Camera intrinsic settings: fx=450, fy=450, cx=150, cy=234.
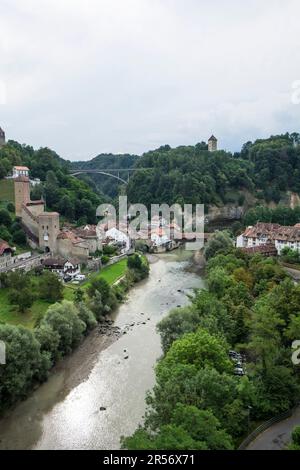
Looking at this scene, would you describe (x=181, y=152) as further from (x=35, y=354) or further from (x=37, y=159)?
(x=35, y=354)

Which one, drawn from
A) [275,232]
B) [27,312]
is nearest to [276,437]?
[27,312]

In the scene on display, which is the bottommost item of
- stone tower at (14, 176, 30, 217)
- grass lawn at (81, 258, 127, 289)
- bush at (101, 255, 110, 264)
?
grass lawn at (81, 258, 127, 289)

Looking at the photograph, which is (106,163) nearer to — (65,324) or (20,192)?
(20,192)

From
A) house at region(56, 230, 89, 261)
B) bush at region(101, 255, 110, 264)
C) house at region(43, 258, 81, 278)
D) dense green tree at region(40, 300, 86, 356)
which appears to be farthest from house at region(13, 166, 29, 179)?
dense green tree at region(40, 300, 86, 356)

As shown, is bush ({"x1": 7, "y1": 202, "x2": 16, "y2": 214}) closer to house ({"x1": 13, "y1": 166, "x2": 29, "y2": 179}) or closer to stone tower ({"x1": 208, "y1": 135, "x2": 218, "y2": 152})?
house ({"x1": 13, "y1": 166, "x2": 29, "y2": 179})

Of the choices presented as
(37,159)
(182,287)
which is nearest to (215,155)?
(37,159)
